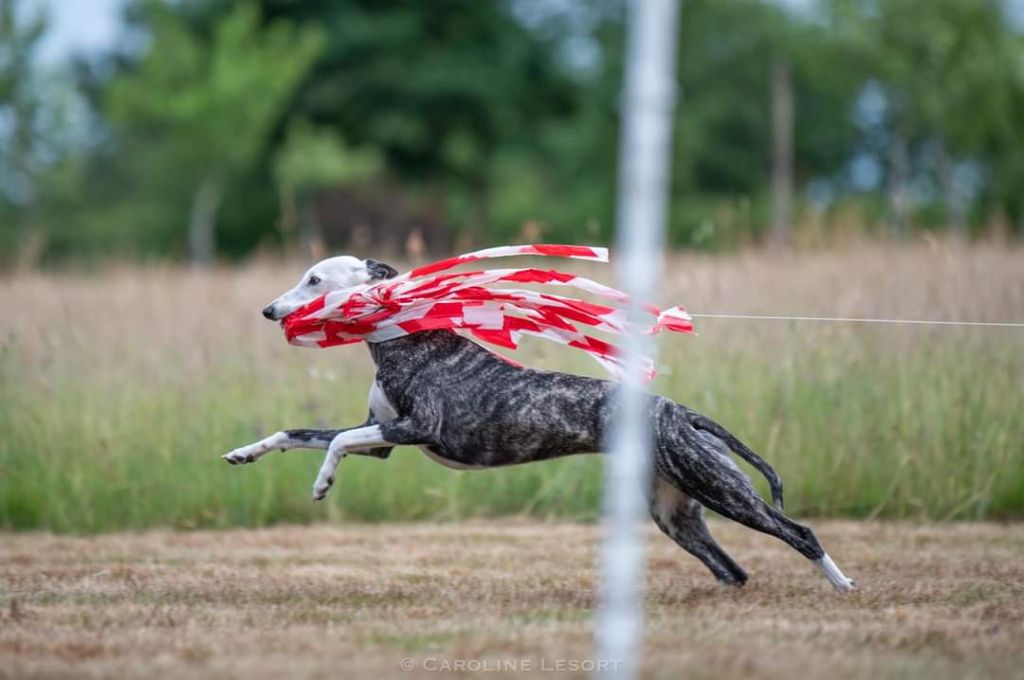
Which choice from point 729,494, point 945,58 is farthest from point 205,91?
point 729,494

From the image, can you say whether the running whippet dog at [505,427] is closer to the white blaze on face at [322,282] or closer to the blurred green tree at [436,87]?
the white blaze on face at [322,282]

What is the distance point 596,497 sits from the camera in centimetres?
799

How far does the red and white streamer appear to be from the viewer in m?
5.34

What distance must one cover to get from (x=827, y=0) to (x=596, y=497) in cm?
1741

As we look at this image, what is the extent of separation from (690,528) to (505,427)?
0.98 meters

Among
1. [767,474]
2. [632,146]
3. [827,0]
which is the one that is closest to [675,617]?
[767,474]

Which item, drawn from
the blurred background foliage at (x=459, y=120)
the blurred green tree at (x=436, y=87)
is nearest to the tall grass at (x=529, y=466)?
the blurred background foliage at (x=459, y=120)

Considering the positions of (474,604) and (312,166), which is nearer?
(474,604)

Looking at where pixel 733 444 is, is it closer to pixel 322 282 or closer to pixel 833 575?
pixel 833 575

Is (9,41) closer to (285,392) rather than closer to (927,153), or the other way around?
(285,392)

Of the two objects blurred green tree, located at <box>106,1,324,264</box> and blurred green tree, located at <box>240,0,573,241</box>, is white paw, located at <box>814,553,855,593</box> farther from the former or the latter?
blurred green tree, located at <box>240,0,573,241</box>

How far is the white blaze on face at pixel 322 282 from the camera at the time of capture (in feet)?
18.1

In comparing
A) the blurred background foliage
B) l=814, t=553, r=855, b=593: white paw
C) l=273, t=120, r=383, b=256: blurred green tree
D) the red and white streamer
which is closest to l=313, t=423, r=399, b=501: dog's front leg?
the red and white streamer

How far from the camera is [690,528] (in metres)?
5.69
